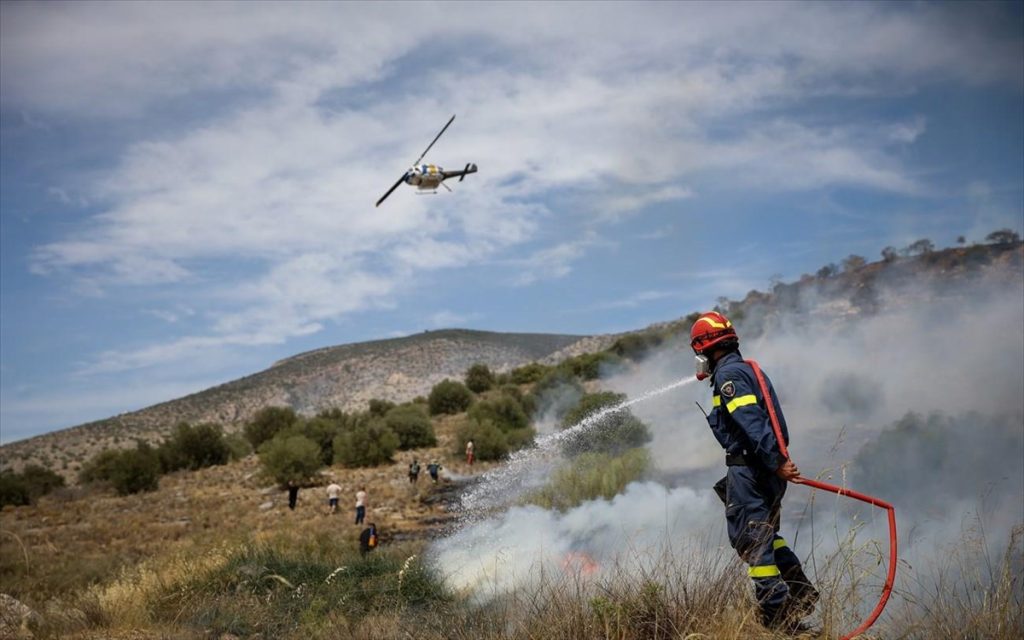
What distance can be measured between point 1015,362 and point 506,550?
13064 millimetres

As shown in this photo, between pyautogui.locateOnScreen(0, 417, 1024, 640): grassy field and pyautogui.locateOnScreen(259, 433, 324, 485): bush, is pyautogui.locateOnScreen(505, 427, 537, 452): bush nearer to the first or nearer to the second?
pyautogui.locateOnScreen(259, 433, 324, 485): bush

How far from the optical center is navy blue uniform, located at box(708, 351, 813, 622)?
4.83 meters

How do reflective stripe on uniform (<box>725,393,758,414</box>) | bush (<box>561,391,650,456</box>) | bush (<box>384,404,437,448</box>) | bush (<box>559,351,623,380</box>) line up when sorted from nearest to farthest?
1. reflective stripe on uniform (<box>725,393,758,414</box>)
2. bush (<box>561,391,650,456</box>)
3. bush (<box>384,404,437,448</box>)
4. bush (<box>559,351,623,380</box>)

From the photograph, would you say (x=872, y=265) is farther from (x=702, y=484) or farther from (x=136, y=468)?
(x=136, y=468)

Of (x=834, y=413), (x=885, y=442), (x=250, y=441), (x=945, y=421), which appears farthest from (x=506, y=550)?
(x=250, y=441)

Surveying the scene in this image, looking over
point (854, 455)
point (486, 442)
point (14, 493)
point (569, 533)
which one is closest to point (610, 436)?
point (569, 533)

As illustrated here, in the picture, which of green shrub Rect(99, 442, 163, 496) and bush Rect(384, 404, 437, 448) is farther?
bush Rect(384, 404, 437, 448)

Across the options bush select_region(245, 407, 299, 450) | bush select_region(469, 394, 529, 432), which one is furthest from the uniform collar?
bush select_region(245, 407, 299, 450)

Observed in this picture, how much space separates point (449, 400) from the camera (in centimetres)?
5650

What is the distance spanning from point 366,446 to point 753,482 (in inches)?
1458

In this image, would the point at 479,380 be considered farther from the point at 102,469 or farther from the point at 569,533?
the point at 569,533

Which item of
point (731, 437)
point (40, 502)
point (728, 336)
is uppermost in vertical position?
point (728, 336)

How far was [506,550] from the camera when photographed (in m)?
9.50

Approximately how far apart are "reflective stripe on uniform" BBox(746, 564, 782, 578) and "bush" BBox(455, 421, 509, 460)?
30.5 meters
